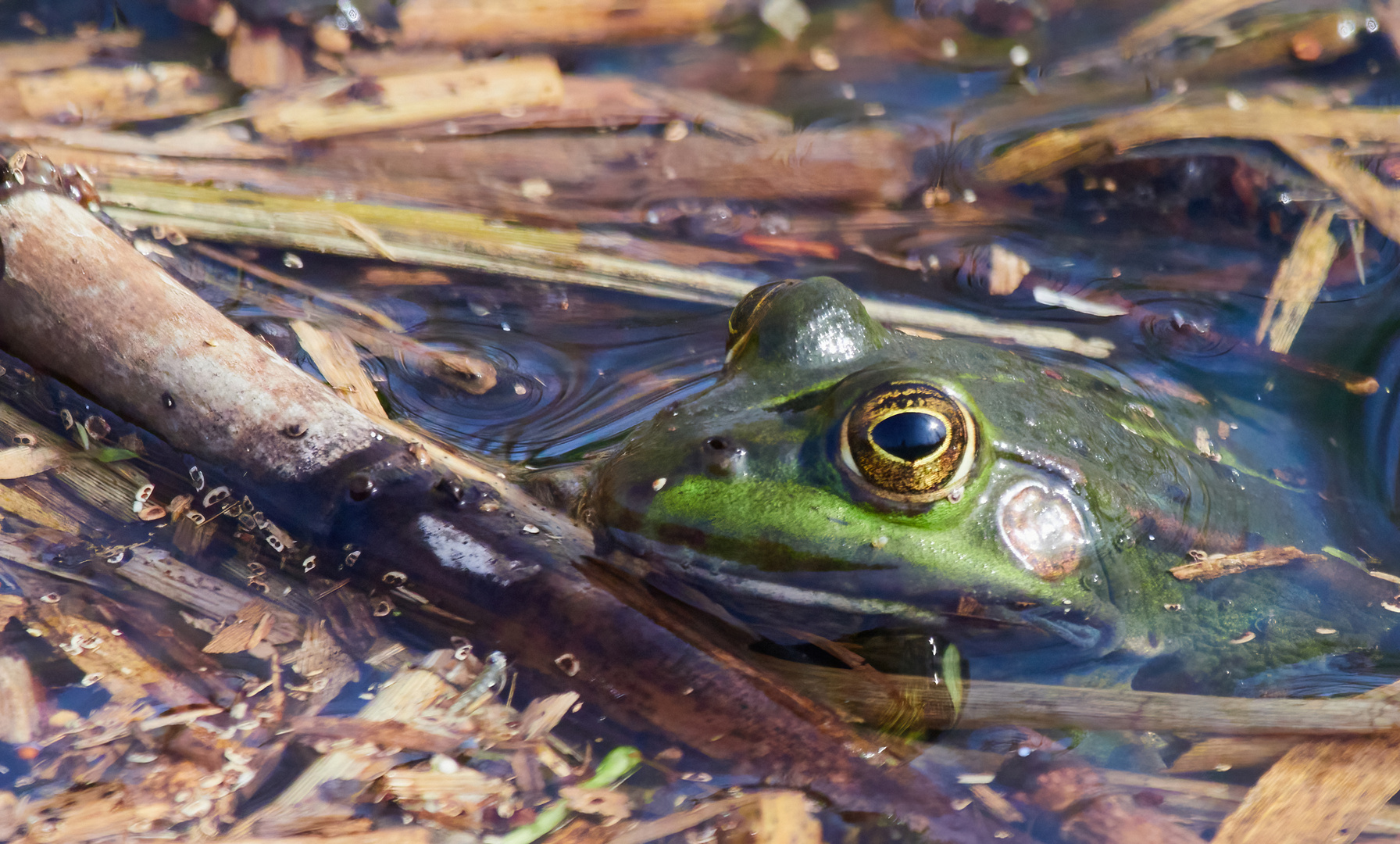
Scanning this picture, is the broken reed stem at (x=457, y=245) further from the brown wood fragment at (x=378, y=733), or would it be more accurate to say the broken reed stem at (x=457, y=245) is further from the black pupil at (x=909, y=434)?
the brown wood fragment at (x=378, y=733)

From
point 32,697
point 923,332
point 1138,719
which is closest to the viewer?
point 32,697

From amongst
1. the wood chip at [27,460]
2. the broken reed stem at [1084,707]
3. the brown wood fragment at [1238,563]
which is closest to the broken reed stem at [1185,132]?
the brown wood fragment at [1238,563]

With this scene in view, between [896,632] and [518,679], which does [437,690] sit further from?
[896,632]

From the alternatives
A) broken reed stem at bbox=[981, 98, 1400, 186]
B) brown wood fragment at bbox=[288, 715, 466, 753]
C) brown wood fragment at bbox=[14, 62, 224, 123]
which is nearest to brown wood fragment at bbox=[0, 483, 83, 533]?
brown wood fragment at bbox=[288, 715, 466, 753]

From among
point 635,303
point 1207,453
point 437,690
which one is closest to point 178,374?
point 437,690

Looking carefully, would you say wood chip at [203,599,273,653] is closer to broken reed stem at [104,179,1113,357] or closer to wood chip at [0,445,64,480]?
wood chip at [0,445,64,480]

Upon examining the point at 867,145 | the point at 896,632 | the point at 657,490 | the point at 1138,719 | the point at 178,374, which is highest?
the point at 867,145
